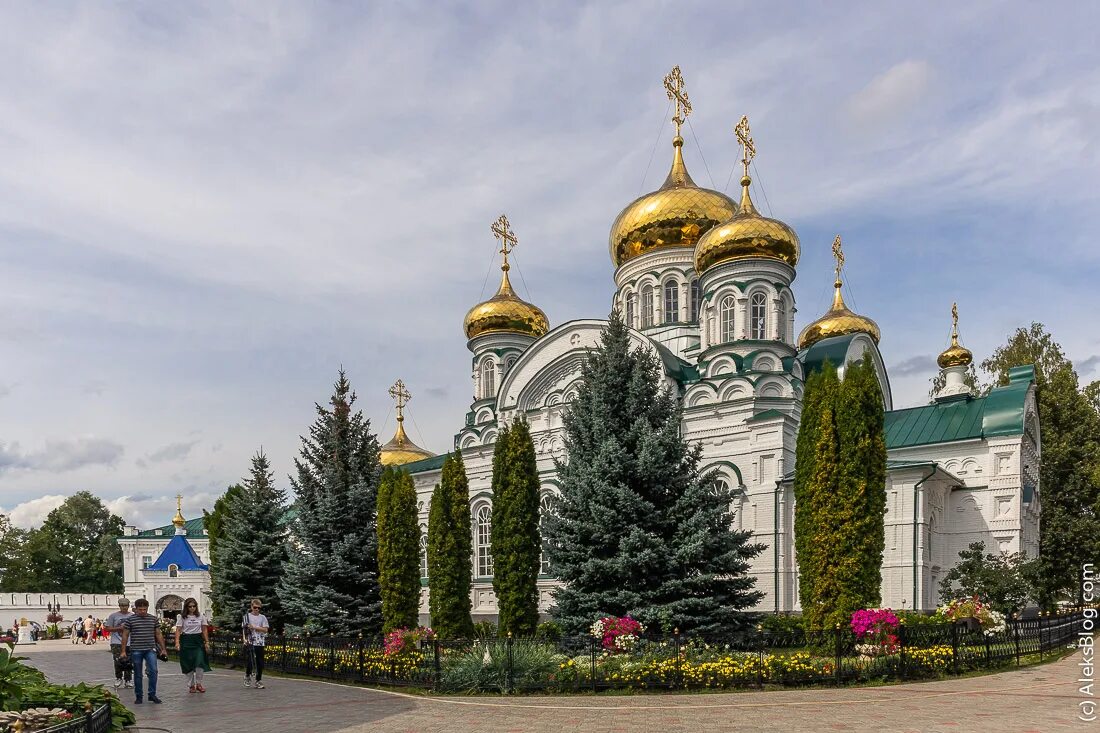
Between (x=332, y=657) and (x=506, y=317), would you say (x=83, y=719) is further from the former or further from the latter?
(x=506, y=317)

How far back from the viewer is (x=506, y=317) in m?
31.6

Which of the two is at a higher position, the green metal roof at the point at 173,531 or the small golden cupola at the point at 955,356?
the small golden cupola at the point at 955,356

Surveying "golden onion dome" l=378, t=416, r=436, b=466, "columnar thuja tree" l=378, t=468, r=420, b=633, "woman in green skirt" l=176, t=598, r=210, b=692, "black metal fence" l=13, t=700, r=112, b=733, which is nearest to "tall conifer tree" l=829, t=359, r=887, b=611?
"columnar thuja tree" l=378, t=468, r=420, b=633

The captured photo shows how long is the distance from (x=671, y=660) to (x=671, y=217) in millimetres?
19391

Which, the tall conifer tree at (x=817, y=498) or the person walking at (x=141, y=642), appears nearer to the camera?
the person walking at (x=141, y=642)

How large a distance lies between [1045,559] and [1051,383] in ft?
19.8

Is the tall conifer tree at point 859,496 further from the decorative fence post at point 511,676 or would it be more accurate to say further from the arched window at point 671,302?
the arched window at point 671,302

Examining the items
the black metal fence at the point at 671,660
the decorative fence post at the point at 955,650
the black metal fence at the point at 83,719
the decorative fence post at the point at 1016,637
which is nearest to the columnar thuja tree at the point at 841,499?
the black metal fence at the point at 671,660

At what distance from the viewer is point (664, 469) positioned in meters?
14.3

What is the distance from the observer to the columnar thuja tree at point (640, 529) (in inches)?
532

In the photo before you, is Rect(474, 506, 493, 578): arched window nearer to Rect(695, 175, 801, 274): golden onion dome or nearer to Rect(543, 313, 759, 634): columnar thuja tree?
Rect(695, 175, 801, 274): golden onion dome

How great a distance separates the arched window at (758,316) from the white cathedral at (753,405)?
0.04 meters

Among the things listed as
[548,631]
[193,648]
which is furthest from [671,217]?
[193,648]

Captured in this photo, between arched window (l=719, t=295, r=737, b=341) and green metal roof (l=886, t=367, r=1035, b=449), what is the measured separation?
552 centimetres
